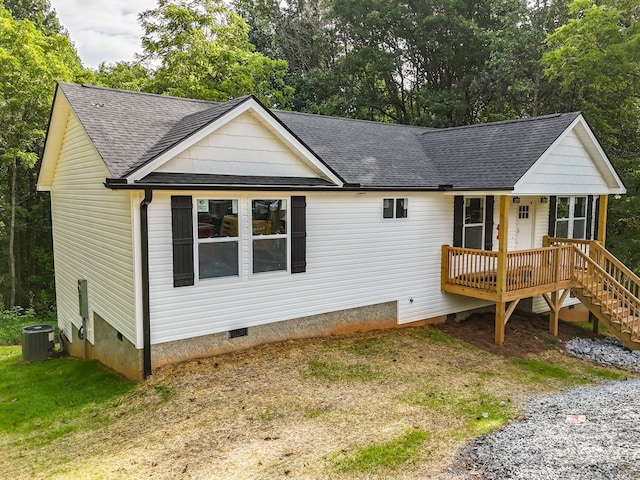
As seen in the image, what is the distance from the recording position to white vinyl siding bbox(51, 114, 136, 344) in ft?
26.4

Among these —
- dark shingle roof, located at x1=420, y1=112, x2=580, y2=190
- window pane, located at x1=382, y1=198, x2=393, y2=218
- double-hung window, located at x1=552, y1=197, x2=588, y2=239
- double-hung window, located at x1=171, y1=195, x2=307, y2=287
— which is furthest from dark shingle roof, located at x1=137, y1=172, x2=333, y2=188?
double-hung window, located at x1=552, y1=197, x2=588, y2=239

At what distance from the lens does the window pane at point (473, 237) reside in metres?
12.5

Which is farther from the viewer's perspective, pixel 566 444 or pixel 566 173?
pixel 566 173

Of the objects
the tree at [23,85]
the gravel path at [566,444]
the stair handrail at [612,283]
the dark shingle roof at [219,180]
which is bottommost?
the gravel path at [566,444]

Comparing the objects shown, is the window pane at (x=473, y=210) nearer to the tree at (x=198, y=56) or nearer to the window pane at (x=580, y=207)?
the window pane at (x=580, y=207)

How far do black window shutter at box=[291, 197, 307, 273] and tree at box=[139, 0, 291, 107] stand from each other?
13649mm

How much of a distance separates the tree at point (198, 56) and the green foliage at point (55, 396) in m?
14.3

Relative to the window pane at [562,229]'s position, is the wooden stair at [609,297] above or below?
below

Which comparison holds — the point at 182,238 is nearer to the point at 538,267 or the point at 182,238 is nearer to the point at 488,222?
the point at 488,222

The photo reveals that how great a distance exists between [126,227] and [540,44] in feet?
63.7

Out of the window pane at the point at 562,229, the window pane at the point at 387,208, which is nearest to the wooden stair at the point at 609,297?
the window pane at the point at 562,229

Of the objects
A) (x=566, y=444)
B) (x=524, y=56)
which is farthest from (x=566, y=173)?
(x=524, y=56)

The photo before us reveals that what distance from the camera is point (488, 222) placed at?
12711 millimetres

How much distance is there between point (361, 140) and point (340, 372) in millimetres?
7295
